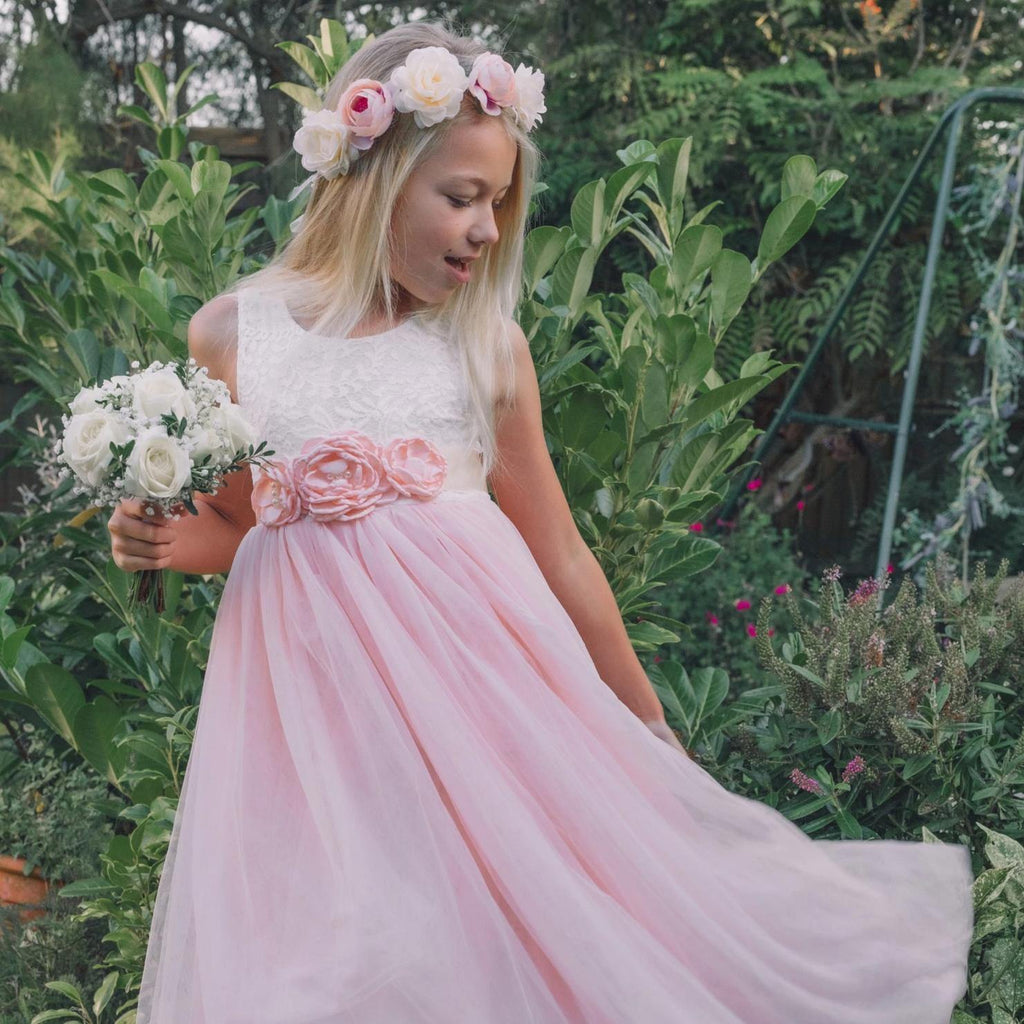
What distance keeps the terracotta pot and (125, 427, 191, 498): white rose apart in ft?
4.50

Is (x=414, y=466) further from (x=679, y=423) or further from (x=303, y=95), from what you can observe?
(x=303, y=95)

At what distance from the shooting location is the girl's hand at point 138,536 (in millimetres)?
1431

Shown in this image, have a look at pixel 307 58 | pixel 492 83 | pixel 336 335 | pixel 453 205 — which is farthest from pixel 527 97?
pixel 307 58

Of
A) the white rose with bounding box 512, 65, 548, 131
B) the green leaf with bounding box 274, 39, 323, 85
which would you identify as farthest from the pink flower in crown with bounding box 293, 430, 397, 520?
the green leaf with bounding box 274, 39, 323, 85

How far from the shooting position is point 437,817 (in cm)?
131

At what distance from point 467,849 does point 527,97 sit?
36.9 inches

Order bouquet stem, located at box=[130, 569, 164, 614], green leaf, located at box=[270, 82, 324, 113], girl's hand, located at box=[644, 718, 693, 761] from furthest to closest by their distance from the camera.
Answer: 1. green leaf, located at box=[270, 82, 324, 113]
2. girl's hand, located at box=[644, 718, 693, 761]
3. bouquet stem, located at box=[130, 569, 164, 614]

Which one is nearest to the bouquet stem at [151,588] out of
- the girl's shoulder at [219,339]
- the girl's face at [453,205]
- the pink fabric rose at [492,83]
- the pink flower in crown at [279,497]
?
the pink flower in crown at [279,497]

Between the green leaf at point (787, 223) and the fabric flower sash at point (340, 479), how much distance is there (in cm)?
74

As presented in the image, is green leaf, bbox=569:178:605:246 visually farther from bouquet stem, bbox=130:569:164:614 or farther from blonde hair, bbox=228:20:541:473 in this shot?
bouquet stem, bbox=130:569:164:614

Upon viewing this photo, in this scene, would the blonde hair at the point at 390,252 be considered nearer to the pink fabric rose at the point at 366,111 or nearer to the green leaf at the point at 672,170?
the pink fabric rose at the point at 366,111

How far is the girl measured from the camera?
125cm

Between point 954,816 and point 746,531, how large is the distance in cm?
234

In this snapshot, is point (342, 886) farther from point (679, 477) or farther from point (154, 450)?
point (679, 477)
